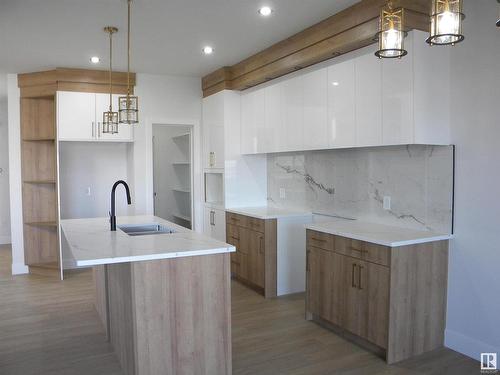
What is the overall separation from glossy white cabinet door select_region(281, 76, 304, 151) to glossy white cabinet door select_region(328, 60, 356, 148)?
480 millimetres

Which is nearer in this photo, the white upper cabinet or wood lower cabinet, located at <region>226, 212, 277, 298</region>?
wood lower cabinet, located at <region>226, 212, 277, 298</region>

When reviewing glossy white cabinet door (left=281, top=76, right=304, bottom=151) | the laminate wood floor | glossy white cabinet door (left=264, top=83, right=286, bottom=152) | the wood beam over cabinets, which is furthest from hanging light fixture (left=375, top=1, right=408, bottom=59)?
glossy white cabinet door (left=264, top=83, right=286, bottom=152)

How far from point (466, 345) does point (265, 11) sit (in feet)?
9.85

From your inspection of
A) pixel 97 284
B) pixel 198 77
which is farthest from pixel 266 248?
pixel 198 77

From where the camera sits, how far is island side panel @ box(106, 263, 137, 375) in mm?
2574

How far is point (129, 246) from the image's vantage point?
8.88 feet

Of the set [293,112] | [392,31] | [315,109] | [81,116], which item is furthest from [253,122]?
[392,31]

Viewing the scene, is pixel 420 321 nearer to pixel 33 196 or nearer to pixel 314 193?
pixel 314 193

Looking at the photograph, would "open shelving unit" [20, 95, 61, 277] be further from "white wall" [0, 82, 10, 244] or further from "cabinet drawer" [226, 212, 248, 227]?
"white wall" [0, 82, 10, 244]

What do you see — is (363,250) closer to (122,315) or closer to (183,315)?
(183,315)

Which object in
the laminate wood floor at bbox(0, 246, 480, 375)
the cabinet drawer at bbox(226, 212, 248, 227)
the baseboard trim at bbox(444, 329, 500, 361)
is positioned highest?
the cabinet drawer at bbox(226, 212, 248, 227)

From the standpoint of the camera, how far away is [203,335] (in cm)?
263

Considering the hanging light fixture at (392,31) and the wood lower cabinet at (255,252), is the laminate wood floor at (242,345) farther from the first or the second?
the hanging light fixture at (392,31)

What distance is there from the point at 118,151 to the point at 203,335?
4.25 metres
